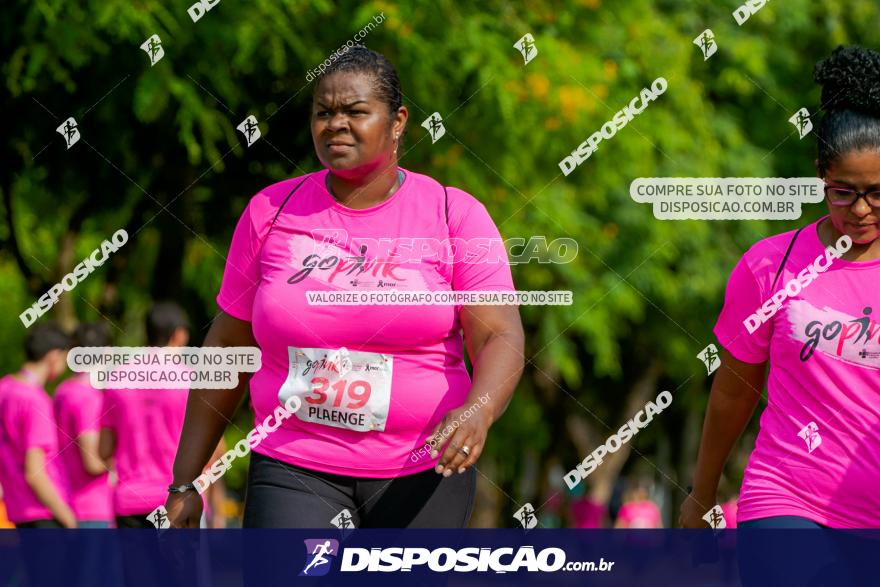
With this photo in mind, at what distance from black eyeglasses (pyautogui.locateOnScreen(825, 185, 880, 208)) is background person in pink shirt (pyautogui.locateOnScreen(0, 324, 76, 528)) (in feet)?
13.2

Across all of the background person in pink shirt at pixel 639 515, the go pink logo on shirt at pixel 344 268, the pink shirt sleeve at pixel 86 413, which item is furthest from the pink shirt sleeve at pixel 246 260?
the background person in pink shirt at pixel 639 515

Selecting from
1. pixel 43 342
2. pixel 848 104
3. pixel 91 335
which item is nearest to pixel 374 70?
pixel 848 104

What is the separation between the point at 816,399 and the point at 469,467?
939 mm

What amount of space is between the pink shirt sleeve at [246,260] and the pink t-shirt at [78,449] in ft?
8.53

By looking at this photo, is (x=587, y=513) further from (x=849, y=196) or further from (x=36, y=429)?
(x=849, y=196)

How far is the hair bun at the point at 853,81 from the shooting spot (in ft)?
13.9

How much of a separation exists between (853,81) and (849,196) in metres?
0.35

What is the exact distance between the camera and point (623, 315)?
1240 cm

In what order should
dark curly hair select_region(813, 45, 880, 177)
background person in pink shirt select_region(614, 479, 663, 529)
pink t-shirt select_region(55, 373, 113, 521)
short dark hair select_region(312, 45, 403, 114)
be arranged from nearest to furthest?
dark curly hair select_region(813, 45, 880, 177) < short dark hair select_region(312, 45, 403, 114) < pink t-shirt select_region(55, 373, 113, 521) < background person in pink shirt select_region(614, 479, 663, 529)

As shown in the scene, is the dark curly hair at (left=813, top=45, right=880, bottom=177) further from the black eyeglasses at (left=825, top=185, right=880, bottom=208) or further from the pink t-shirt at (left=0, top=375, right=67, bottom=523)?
Answer: the pink t-shirt at (left=0, top=375, right=67, bottom=523)

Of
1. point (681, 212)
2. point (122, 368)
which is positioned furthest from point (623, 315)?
point (122, 368)

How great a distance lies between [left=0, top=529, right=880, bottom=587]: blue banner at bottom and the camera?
405 centimetres

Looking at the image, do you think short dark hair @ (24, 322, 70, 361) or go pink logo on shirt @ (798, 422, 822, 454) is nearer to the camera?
go pink logo on shirt @ (798, 422, 822, 454)

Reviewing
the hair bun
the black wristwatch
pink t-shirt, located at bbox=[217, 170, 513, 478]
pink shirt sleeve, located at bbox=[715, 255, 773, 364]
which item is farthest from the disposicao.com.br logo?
the hair bun
